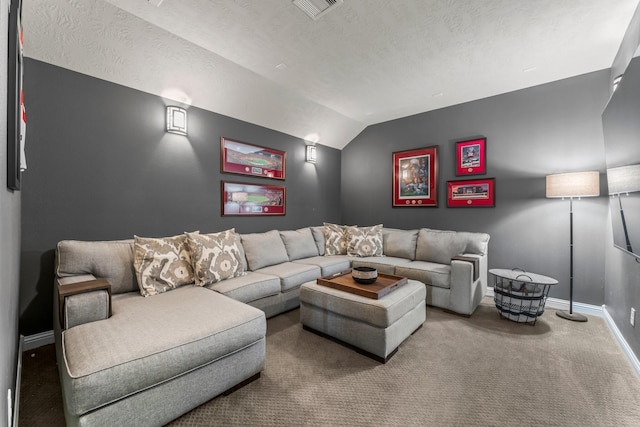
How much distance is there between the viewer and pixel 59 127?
220cm

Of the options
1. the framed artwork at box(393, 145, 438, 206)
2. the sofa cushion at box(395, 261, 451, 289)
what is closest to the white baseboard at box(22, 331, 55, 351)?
the sofa cushion at box(395, 261, 451, 289)

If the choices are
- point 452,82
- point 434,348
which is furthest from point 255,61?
point 434,348

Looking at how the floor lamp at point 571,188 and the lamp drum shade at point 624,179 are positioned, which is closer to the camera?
the lamp drum shade at point 624,179

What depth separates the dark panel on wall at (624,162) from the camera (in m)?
1.61

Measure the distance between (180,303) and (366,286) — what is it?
1.52m

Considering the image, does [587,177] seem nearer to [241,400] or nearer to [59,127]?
[241,400]

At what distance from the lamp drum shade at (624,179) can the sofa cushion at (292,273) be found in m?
2.75

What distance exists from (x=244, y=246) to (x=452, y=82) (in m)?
3.32

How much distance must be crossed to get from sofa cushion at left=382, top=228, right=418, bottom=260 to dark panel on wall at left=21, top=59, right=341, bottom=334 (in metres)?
2.24

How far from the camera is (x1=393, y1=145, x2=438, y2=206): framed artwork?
4.05 m

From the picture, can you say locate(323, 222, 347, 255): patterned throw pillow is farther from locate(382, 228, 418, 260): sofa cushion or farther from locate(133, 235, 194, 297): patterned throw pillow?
locate(133, 235, 194, 297): patterned throw pillow

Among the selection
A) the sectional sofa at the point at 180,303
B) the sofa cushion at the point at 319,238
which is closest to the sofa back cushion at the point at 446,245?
the sectional sofa at the point at 180,303

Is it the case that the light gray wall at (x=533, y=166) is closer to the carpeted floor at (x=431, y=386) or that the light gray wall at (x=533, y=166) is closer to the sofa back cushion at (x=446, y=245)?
the sofa back cushion at (x=446, y=245)

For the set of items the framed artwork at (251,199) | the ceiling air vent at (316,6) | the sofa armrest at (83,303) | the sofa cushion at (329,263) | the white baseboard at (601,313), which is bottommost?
the white baseboard at (601,313)
